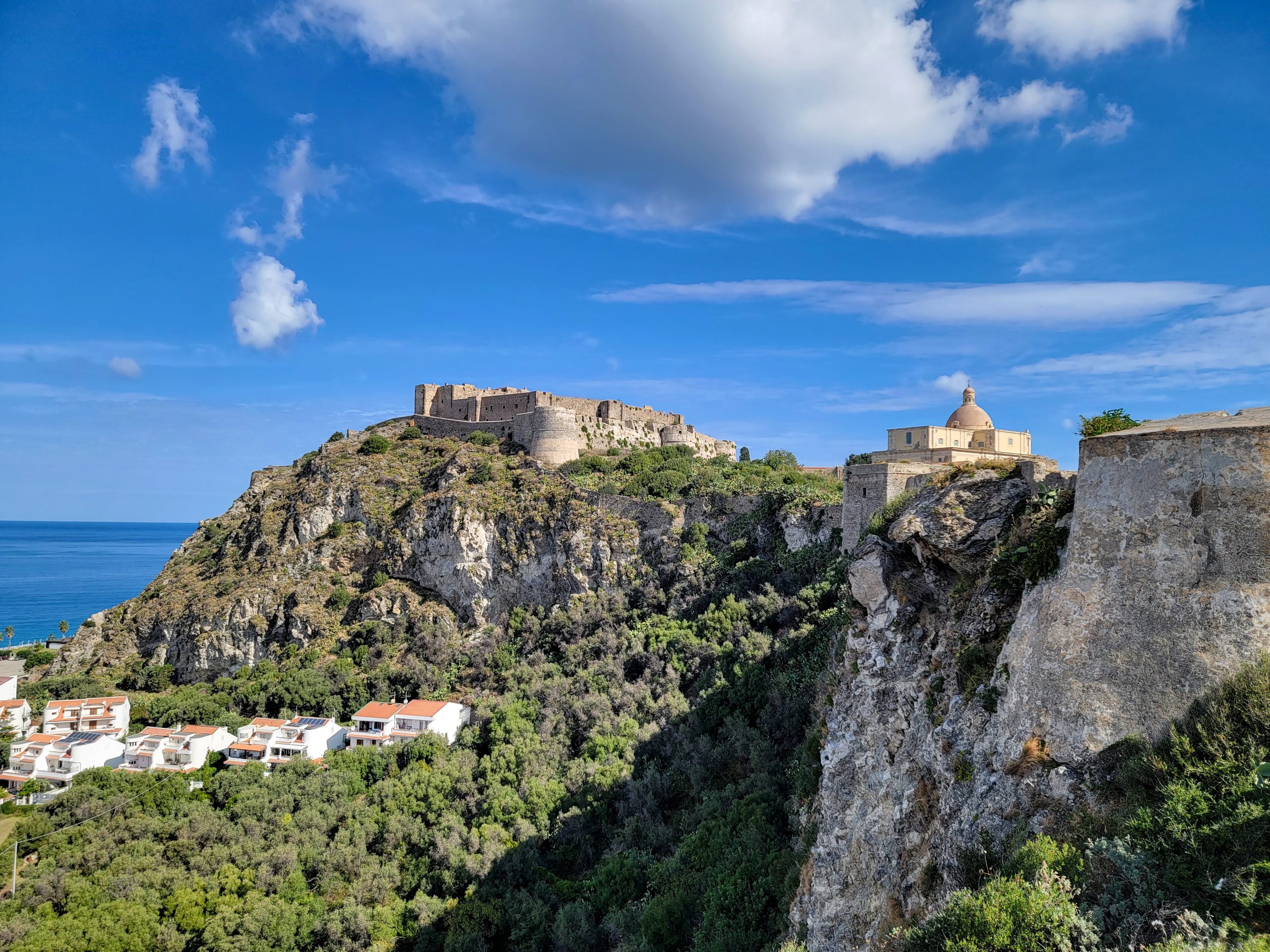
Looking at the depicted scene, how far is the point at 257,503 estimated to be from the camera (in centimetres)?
4984

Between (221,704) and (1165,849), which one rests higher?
(1165,849)

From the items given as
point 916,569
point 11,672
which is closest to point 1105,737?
point 916,569

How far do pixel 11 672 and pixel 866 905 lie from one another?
208 ft

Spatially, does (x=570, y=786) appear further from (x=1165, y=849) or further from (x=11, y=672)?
(x=11, y=672)

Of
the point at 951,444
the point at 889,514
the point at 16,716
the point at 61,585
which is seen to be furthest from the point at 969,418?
the point at 61,585

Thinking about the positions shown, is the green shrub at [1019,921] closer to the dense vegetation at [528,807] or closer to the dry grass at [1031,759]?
the dry grass at [1031,759]

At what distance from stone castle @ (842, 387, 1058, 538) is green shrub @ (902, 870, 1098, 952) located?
601 inches

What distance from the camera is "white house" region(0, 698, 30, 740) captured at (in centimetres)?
3594

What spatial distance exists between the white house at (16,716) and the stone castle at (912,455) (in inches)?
1653

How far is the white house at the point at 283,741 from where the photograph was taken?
1245 inches

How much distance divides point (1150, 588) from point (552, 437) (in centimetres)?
4189

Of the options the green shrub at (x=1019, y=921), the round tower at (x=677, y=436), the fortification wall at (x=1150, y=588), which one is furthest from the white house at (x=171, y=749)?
the fortification wall at (x=1150, y=588)

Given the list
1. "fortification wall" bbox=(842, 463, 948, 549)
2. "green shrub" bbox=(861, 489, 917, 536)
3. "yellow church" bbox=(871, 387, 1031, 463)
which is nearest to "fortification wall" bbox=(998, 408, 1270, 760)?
"green shrub" bbox=(861, 489, 917, 536)

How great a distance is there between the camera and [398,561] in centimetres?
4222
